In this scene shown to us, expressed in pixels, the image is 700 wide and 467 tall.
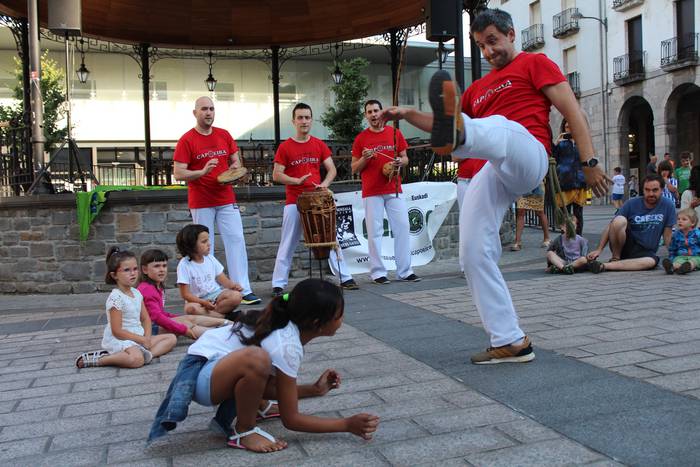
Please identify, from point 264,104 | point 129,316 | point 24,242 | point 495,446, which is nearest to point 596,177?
point 495,446

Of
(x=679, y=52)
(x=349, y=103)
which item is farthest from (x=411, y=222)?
→ (x=679, y=52)

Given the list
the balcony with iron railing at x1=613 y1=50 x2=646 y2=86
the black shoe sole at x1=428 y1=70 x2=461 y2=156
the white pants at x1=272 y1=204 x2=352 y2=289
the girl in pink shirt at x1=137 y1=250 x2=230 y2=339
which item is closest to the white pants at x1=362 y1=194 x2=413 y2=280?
the white pants at x1=272 y1=204 x2=352 y2=289

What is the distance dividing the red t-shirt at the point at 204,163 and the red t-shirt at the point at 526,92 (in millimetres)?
3276

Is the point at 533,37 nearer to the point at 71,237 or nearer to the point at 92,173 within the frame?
the point at 92,173

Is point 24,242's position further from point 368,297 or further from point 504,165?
point 504,165

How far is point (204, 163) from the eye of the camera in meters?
6.34

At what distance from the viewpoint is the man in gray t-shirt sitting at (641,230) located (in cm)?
724

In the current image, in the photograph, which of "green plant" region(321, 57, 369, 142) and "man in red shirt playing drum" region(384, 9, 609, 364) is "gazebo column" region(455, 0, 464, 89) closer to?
"man in red shirt playing drum" region(384, 9, 609, 364)

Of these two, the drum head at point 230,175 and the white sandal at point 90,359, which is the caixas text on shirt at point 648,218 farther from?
the white sandal at point 90,359

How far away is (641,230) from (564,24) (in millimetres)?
31567

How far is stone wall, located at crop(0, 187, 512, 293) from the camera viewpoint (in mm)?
7973

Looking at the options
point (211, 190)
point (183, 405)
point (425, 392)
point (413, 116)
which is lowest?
point (425, 392)

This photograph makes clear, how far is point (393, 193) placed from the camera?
24.2 ft

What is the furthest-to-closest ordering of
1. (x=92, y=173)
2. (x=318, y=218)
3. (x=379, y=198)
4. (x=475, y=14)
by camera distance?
1. (x=92, y=173)
2. (x=475, y=14)
3. (x=379, y=198)
4. (x=318, y=218)
